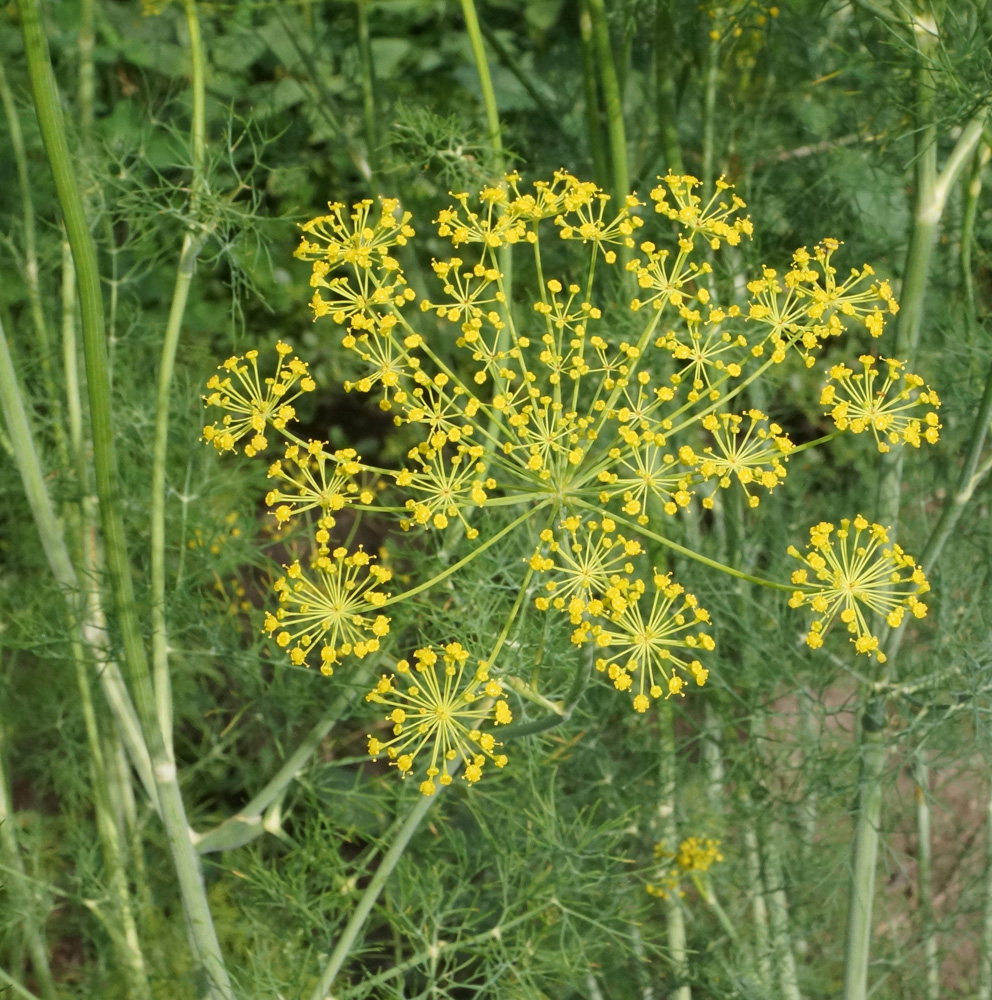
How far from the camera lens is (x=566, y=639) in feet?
6.16

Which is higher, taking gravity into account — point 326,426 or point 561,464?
point 561,464

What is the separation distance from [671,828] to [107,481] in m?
1.46

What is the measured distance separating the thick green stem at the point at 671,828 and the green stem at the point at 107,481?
0.96m

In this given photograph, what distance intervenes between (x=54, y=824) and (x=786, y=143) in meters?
2.96

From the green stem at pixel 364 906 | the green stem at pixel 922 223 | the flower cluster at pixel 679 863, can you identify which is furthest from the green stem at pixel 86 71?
the flower cluster at pixel 679 863

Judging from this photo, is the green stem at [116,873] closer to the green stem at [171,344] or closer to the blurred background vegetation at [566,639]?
the blurred background vegetation at [566,639]

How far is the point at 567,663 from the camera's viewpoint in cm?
185

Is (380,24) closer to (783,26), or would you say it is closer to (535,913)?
(783,26)

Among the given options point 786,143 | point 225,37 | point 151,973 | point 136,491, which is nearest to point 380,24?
point 225,37

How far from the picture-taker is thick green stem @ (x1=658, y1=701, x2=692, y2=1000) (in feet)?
7.40

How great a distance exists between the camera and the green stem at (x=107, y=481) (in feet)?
4.27

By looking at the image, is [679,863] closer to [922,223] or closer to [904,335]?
[904,335]

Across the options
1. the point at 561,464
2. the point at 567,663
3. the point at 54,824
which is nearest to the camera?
the point at 561,464

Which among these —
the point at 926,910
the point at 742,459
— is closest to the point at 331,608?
the point at 742,459
